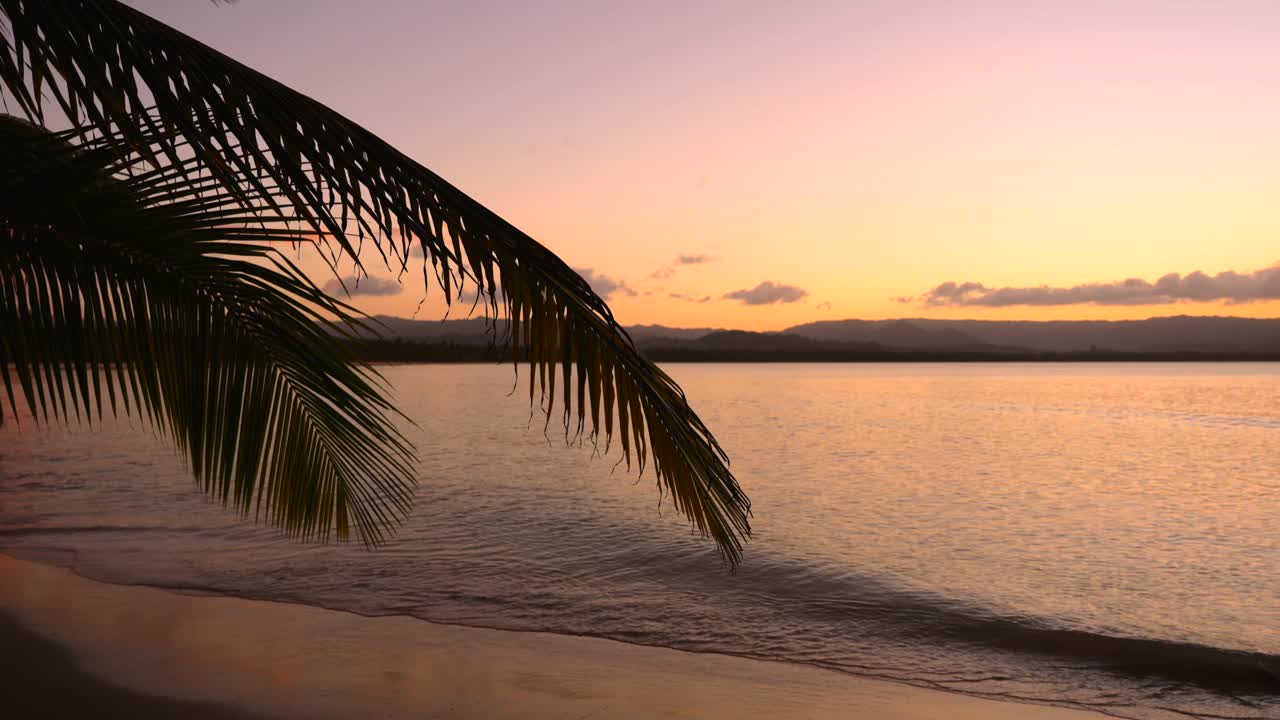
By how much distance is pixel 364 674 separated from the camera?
21.5 ft

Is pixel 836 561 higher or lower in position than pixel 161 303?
lower

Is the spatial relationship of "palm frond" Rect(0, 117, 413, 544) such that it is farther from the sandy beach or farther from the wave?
the wave

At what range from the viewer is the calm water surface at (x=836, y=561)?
823 centimetres

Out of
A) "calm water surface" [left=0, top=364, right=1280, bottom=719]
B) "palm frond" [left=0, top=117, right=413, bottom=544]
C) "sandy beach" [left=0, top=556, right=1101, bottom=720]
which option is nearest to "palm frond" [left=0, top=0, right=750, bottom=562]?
"palm frond" [left=0, top=117, right=413, bottom=544]

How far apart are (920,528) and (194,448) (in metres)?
13.7

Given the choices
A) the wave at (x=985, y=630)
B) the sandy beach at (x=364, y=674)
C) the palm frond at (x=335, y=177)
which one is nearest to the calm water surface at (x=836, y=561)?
the wave at (x=985, y=630)

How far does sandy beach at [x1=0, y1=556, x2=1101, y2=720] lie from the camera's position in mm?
5832

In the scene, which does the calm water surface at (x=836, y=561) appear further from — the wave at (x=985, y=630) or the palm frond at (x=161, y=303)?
the palm frond at (x=161, y=303)

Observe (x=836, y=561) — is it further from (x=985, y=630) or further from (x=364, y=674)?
(x=364, y=674)

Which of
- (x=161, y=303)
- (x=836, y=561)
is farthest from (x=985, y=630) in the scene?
(x=161, y=303)

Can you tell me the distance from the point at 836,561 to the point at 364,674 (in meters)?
7.53

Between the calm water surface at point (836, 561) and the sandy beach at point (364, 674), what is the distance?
0.63m

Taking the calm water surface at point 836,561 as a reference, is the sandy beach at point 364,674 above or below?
above

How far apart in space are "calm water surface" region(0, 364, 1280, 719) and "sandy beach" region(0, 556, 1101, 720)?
63cm
